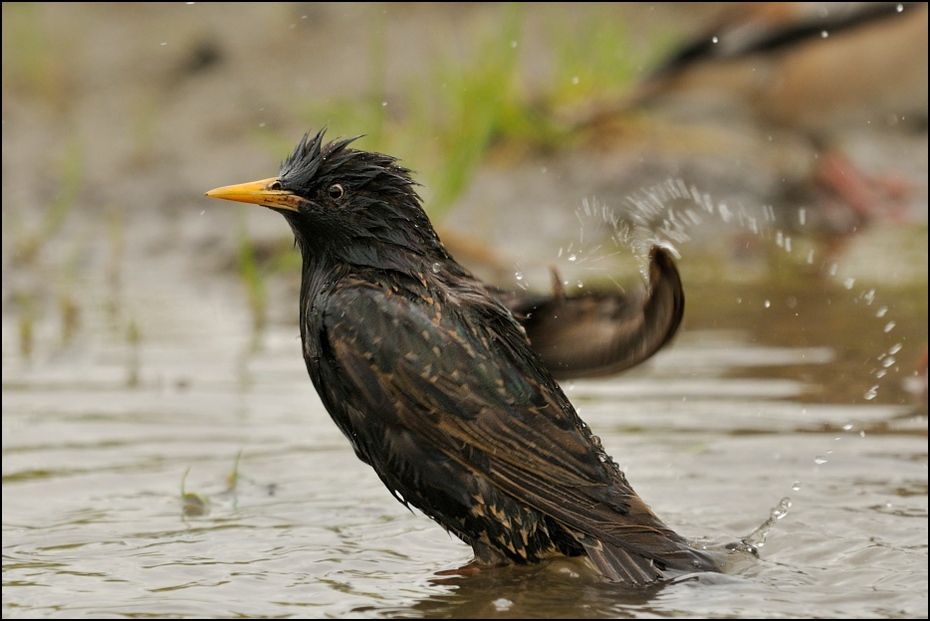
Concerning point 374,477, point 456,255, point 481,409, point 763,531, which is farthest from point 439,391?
point 456,255

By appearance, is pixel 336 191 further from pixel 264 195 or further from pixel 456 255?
pixel 456 255

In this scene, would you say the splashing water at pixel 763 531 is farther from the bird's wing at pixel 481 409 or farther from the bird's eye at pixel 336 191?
the bird's eye at pixel 336 191

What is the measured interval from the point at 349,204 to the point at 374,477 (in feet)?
4.60

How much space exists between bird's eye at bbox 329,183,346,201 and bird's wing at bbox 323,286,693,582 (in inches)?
11.6

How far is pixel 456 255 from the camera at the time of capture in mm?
8805

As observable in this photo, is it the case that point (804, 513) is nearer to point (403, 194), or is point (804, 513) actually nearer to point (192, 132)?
point (403, 194)

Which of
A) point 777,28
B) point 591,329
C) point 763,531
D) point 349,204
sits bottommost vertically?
point 763,531

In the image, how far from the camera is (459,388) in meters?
4.07

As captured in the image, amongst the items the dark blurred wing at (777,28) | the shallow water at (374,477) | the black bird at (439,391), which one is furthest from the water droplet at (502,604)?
the dark blurred wing at (777,28)

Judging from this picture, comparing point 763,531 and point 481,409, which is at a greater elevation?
point 481,409

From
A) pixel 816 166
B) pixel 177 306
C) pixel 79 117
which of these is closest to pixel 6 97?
pixel 79 117

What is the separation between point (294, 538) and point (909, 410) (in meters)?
2.75

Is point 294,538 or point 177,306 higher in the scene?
point 177,306

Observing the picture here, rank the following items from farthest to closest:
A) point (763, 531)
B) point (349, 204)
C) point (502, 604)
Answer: point (763, 531) → point (349, 204) → point (502, 604)
